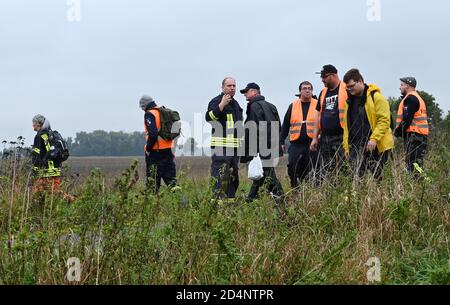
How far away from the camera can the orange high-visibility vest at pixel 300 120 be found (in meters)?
9.19

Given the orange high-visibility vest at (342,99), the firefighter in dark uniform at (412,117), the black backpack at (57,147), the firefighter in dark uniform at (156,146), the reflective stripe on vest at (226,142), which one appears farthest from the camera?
the firefighter in dark uniform at (156,146)

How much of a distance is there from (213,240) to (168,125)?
5945 millimetres

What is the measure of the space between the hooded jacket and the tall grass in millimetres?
1724

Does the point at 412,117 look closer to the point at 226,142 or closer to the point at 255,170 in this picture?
the point at 255,170

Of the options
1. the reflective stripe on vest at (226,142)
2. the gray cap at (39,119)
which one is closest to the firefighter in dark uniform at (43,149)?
the gray cap at (39,119)

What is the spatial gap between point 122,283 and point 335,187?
2.78m

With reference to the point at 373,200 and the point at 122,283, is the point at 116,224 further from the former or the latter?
the point at 373,200

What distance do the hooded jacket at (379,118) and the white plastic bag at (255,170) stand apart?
1.33 meters

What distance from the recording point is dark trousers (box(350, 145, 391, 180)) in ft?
22.3

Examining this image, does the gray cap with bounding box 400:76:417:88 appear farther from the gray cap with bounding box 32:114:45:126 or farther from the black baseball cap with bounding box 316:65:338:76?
the gray cap with bounding box 32:114:45:126

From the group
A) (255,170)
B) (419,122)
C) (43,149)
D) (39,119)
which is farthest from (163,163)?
(419,122)

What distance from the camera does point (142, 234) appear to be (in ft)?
14.2

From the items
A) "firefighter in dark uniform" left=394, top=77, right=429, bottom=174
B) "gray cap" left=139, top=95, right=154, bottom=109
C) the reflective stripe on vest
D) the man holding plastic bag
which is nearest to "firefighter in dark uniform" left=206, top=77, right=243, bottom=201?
the reflective stripe on vest

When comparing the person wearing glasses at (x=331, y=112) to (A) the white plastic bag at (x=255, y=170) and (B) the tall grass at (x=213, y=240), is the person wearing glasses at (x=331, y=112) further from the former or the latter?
(B) the tall grass at (x=213, y=240)
